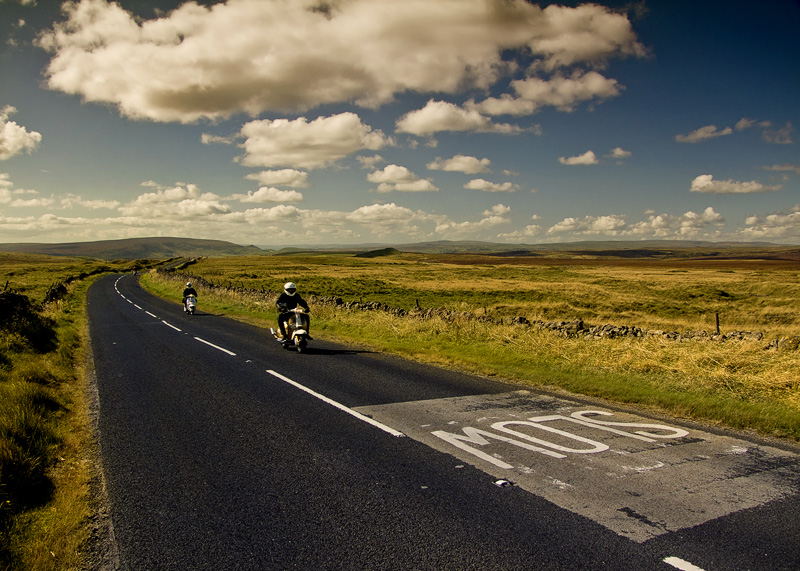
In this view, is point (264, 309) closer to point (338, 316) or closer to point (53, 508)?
point (338, 316)

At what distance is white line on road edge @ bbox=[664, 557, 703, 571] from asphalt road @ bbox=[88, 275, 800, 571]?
0.02 meters

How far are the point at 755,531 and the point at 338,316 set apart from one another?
18.4 metres

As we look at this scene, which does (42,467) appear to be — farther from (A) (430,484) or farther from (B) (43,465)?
(A) (430,484)

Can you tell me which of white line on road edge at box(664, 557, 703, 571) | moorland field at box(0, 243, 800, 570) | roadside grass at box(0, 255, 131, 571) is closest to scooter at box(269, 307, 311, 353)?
moorland field at box(0, 243, 800, 570)

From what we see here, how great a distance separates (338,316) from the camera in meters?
21.5

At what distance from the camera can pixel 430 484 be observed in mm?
5125

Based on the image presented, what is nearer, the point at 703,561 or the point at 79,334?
the point at 703,561

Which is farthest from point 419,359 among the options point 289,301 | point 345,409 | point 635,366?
point 635,366

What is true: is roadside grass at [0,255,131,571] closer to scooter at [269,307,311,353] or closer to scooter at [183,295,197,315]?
scooter at [269,307,311,353]

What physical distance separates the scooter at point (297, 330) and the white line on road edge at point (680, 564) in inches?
446

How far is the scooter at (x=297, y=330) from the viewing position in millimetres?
13945

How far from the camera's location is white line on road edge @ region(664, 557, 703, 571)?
140 inches

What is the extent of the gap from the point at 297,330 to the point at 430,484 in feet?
31.3

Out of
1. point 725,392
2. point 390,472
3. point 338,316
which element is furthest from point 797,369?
point 338,316
